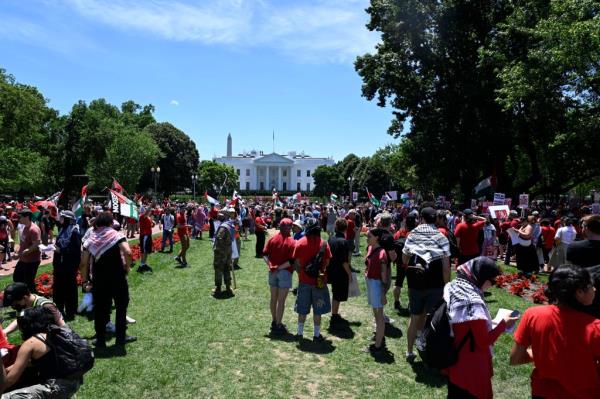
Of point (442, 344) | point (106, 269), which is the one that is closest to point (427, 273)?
point (442, 344)

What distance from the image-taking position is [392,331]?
808cm

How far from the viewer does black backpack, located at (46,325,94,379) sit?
4258mm

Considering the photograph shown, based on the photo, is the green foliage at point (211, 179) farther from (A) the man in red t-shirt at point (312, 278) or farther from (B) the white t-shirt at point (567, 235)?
(A) the man in red t-shirt at point (312, 278)

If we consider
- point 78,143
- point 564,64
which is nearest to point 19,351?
point 564,64

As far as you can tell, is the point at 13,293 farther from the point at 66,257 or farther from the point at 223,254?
the point at 223,254

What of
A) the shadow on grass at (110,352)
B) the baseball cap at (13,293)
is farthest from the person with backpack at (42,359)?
the shadow on grass at (110,352)

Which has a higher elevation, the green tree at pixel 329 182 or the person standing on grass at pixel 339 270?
the green tree at pixel 329 182

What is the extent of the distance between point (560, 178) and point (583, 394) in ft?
104

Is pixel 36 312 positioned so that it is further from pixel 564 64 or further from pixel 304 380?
pixel 564 64

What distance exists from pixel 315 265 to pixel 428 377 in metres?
2.20

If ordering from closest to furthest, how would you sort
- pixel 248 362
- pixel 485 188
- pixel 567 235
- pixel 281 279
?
pixel 248 362 < pixel 281 279 < pixel 567 235 < pixel 485 188

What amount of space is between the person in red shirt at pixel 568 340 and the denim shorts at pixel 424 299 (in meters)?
2.81

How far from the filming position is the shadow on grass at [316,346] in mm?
7086

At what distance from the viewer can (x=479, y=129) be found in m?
26.7
